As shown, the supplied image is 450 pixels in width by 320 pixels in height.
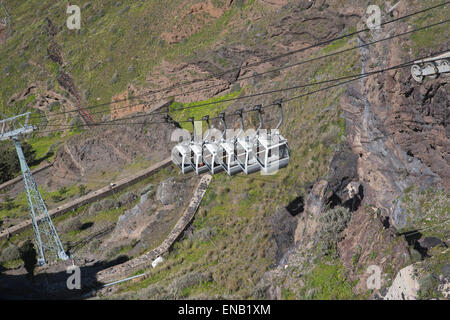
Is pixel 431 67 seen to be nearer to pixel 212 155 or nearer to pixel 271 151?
pixel 271 151

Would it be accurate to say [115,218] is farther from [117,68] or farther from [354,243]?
[117,68]

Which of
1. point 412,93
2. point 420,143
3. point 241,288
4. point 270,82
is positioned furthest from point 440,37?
point 270,82

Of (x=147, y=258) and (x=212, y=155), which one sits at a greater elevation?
(x=212, y=155)

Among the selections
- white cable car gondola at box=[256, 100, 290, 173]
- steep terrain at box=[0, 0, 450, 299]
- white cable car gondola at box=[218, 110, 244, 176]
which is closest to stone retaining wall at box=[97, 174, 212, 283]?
steep terrain at box=[0, 0, 450, 299]

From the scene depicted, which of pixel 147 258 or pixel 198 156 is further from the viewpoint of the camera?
pixel 147 258

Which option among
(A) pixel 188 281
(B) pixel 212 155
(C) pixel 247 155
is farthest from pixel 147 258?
(C) pixel 247 155

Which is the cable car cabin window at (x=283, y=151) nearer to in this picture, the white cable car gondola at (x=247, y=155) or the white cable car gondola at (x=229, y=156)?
the white cable car gondola at (x=247, y=155)
